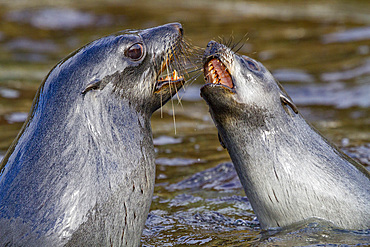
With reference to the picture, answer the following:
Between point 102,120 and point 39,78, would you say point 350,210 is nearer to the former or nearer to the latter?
point 102,120

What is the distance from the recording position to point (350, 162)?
212 inches

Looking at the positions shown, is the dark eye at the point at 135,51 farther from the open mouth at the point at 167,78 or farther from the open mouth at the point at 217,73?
the open mouth at the point at 217,73

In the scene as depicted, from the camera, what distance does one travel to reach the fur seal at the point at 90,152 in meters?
4.09

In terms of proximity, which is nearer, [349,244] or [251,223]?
[349,244]

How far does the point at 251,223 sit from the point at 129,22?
10.9m

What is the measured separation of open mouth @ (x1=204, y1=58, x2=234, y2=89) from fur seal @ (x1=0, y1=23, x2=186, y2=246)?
52cm

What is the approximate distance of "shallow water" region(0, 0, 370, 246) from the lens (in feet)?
18.2

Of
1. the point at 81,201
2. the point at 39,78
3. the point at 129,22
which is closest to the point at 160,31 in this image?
the point at 81,201

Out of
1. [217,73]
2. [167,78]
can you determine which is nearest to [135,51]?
[167,78]

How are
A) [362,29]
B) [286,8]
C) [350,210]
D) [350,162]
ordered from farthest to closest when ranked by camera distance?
[286,8], [362,29], [350,162], [350,210]

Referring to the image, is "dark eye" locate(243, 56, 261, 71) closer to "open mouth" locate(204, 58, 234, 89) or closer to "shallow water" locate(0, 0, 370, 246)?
"open mouth" locate(204, 58, 234, 89)

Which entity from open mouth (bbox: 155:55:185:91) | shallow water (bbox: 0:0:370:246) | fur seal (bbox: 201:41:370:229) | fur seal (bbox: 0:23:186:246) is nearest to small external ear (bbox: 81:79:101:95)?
fur seal (bbox: 0:23:186:246)

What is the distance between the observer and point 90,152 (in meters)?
4.25

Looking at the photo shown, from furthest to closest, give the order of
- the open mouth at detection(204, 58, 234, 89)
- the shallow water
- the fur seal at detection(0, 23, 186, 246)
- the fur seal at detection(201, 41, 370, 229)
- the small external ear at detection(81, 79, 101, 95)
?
1. the shallow water
2. the open mouth at detection(204, 58, 234, 89)
3. the fur seal at detection(201, 41, 370, 229)
4. the small external ear at detection(81, 79, 101, 95)
5. the fur seal at detection(0, 23, 186, 246)
